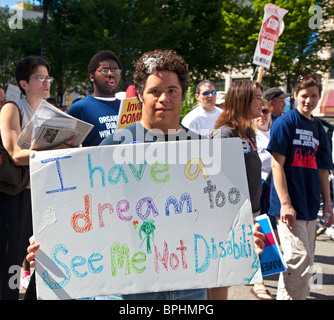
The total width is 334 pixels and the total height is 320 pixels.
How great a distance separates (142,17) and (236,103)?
1633 centimetres

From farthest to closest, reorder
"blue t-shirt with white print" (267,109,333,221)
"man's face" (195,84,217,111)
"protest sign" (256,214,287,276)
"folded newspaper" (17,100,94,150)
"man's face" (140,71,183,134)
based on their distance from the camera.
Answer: "man's face" (195,84,217,111), "blue t-shirt with white print" (267,109,333,221), "protest sign" (256,214,287,276), "folded newspaper" (17,100,94,150), "man's face" (140,71,183,134)

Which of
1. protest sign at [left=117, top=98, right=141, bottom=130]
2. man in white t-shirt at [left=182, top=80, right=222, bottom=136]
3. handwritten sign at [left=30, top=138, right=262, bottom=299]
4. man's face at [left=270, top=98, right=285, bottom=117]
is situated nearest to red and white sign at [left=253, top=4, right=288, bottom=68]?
man's face at [left=270, top=98, right=285, bottom=117]

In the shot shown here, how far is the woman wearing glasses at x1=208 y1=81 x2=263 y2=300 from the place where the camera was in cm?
349

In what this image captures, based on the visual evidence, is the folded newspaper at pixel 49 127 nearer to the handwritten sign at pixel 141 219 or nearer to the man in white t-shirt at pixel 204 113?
the handwritten sign at pixel 141 219

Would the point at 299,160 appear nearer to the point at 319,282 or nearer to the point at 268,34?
the point at 319,282

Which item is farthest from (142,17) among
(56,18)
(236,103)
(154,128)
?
(154,128)

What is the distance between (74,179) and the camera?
1.92 m

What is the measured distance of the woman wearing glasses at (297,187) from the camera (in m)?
3.54

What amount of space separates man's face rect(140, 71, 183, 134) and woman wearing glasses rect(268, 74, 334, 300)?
177 centimetres

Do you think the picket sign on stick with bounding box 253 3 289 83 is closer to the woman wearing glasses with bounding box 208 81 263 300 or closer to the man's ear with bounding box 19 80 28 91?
the woman wearing glasses with bounding box 208 81 263 300

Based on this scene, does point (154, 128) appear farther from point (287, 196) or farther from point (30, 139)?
point (287, 196)

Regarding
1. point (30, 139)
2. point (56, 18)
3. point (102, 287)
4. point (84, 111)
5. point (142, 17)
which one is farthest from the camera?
point (56, 18)

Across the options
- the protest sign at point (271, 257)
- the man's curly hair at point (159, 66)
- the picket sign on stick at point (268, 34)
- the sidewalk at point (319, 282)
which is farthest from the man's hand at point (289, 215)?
the picket sign on stick at point (268, 34)

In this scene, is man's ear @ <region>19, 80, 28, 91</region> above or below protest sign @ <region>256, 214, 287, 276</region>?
above
